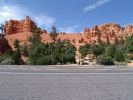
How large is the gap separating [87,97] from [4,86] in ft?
8.25

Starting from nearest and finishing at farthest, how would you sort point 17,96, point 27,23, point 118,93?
point 17,96, point 118,93, point 27,23

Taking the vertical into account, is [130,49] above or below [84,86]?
above

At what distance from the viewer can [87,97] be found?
636 centimetres

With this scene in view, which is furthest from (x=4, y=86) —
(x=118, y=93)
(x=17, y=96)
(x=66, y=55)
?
(x=66, y=55)

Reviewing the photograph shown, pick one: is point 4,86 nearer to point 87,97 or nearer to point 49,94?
point 49,94

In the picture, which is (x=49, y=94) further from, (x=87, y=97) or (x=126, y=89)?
(x=126, y=89)

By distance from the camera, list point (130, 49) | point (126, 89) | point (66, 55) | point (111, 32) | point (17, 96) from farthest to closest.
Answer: point (111, 32) < point (130, 49) < point (66, 55) < point (126, 89) < point (17, 96)

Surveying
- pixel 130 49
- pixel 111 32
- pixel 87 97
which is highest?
pixel 111 32

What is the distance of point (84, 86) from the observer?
26.0ft

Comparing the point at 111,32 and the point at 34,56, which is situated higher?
the point at 111,32

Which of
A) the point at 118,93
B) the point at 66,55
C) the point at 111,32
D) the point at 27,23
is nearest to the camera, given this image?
the point at 118,93

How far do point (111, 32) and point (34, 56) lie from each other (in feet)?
492

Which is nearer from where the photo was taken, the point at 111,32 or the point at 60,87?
the point at 60,87

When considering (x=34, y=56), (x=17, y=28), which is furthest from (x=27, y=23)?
(x=34, y=56)
